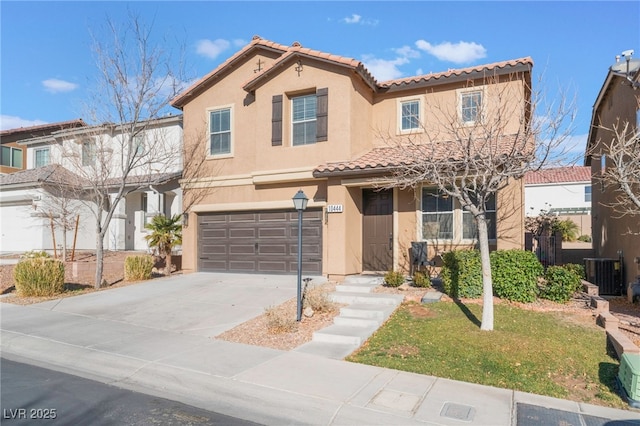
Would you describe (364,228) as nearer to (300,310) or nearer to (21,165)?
(300,310)

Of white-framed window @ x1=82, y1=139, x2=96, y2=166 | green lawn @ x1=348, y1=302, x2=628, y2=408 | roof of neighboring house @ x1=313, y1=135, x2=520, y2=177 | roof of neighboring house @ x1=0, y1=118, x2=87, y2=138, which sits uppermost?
roof of neighboring house @ x1=0, y1=118, x2=87, y2=138

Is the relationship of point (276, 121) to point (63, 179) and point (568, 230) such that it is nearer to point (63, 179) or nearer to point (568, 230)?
point (63, 179)

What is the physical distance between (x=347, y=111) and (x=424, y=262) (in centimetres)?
479

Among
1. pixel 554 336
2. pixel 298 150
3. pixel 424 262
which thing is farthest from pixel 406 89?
pixel 554 336

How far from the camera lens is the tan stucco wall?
10805 mm

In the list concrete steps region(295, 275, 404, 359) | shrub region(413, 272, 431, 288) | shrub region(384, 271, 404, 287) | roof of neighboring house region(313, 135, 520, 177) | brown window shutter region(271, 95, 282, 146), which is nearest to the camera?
concrete steps region(295, 275, 404, 359)

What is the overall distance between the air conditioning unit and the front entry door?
5.61m

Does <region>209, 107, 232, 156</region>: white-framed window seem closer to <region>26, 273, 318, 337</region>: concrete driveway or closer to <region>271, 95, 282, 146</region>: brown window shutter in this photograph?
<region>271, 95, 282, 146</region>: brown window shutter

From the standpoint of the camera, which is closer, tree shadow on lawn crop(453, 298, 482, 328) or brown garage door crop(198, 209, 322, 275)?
tree shadow on lawn crop(453, 298, 482, 328)

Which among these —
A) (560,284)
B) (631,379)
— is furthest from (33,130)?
(631,379)

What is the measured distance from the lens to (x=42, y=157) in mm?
25000

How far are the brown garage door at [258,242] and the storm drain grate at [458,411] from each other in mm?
8018

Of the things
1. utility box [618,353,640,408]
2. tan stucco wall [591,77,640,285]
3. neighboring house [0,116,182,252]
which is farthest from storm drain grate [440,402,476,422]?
neighboring house [0,116,182,252]

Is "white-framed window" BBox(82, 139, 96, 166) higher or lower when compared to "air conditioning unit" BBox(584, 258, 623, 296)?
higher
